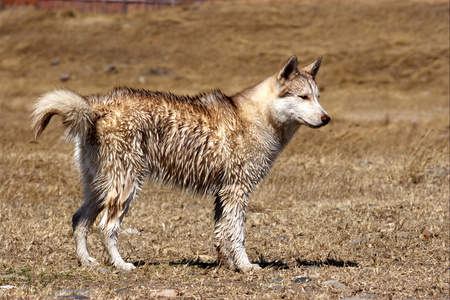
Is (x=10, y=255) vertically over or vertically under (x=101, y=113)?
under

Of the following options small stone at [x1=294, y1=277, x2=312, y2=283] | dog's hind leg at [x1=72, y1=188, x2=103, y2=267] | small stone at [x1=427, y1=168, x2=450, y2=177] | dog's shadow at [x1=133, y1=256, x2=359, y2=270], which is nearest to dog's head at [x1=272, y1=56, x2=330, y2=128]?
dog's shadow at [x1=133, y1=256, x2=359, y2=270]

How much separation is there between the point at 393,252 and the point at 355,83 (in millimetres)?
16205

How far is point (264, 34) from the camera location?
28766 millimetres

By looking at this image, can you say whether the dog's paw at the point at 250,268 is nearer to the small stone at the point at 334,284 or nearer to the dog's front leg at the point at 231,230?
the dog's front leg at the point at 231,230

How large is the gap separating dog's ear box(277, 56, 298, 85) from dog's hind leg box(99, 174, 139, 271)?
1739 mm

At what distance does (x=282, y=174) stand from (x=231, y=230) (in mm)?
4730

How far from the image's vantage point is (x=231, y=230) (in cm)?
628

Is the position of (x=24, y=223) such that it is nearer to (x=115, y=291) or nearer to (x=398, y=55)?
(x=115, y=291)

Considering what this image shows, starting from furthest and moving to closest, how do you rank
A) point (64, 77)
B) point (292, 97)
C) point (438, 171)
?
point (64, 77)
point (438, 171)
point (292, 97)

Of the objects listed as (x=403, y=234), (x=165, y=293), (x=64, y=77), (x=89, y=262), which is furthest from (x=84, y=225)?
(x=64, y=77)

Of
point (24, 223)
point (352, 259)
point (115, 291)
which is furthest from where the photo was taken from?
point (24, 223)

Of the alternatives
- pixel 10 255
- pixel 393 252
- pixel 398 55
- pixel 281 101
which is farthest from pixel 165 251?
pixel 398 55

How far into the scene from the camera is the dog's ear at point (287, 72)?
6324mm

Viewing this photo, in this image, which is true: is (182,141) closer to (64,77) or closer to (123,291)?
(123,291)
